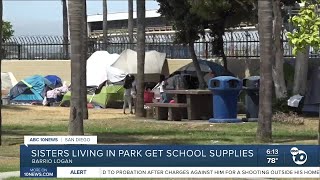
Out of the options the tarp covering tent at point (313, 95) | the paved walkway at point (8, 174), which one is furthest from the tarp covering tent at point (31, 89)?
the paved walkway at point (8, 174)

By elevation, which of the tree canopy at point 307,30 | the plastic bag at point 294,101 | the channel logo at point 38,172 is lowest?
the plastic bag at point 294,101

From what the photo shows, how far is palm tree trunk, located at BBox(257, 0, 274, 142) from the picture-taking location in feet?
56.6

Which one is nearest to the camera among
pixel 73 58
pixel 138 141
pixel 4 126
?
pixel 73 58

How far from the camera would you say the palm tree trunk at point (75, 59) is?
53.0 feet

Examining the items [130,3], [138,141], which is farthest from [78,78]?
[130,3]

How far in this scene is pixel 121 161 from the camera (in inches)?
372

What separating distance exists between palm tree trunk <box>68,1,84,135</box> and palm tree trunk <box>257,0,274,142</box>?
4.19m

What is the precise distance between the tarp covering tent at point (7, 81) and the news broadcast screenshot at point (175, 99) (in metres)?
0.06

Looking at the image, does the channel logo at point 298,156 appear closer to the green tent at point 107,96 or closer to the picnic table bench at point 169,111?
the picnic table bench at point 169,111

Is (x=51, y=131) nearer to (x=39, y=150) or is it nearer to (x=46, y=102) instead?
(x=39, y=150)

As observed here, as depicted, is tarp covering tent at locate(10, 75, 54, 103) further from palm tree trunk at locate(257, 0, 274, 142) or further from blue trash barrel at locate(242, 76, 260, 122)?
palm tree trunk at locate(257, 0, 274, 142)

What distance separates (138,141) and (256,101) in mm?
7129

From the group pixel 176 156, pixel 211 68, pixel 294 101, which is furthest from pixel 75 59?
pixel 211 68

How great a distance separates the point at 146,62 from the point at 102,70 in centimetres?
246
